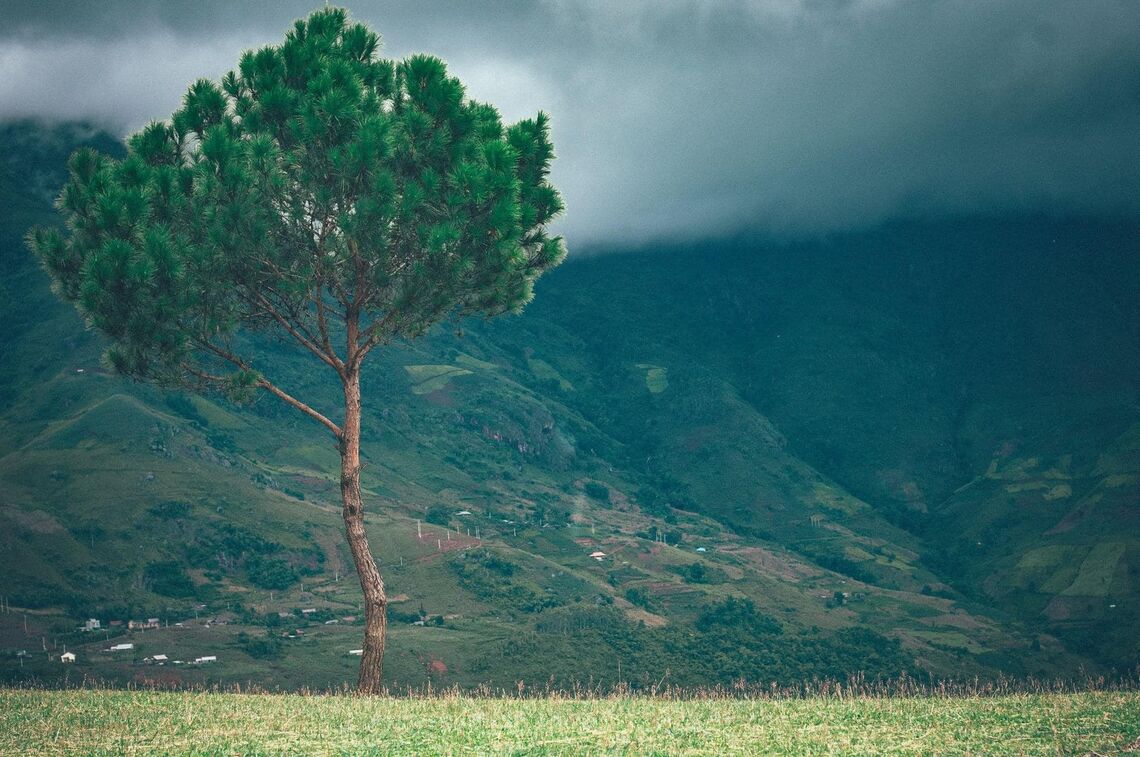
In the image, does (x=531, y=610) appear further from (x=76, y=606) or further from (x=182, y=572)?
(x=76, y=606)

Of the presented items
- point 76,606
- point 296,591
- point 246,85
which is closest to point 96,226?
point 246,85

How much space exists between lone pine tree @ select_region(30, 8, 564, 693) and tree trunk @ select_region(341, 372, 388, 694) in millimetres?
54

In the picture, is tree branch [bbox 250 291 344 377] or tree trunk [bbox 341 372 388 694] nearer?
tree trunk [bbox 341 372 388 694]

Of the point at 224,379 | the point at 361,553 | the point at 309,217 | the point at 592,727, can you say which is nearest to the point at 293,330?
the point at 224,379

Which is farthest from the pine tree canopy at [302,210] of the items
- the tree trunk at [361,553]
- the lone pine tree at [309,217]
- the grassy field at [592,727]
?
the grassy field at [592,727]

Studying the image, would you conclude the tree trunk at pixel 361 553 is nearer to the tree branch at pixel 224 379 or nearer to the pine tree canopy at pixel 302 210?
the tree branch at pixel 224 379

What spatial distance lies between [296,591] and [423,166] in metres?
184

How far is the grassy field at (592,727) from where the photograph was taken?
1306 centimetres

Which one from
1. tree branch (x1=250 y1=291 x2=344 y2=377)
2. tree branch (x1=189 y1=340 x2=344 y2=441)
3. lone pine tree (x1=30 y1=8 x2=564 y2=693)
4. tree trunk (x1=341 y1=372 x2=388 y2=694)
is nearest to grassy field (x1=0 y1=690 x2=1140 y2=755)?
tree trunk (x1=341 y1=372 x2=388 y2=694)

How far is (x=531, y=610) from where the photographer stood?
194 m

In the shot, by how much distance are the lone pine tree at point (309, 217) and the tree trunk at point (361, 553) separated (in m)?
0.05

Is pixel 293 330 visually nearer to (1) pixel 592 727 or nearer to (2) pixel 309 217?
(2) pixel 309 217

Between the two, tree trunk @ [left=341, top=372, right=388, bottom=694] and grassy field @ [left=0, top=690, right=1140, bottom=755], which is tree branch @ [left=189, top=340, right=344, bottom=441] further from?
grassy field @ [left=0, top=690, right=1140, bottom=755]

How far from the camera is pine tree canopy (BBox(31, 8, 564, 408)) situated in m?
23.6
